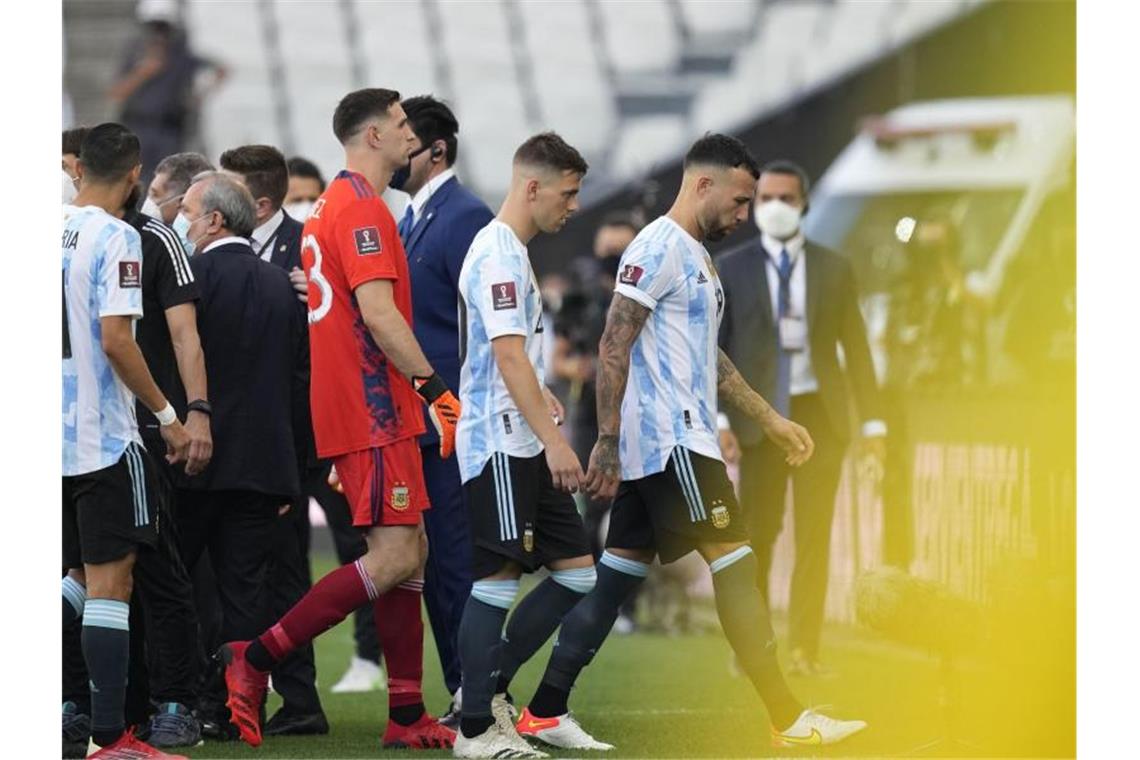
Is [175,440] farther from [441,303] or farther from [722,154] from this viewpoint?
[722,154]

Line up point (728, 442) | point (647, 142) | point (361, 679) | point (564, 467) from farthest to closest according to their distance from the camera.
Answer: point (647, 142), point (728, 442), point (361, 679), point (564, 467)

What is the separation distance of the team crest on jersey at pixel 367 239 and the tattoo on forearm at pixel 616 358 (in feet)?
2.22

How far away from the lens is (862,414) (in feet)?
26.7

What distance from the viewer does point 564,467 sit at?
556 cm

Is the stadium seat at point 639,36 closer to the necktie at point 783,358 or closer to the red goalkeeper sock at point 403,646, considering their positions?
the necktie at point 783,358

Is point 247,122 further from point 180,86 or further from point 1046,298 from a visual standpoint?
point 1046,298

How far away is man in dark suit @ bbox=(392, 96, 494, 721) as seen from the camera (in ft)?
21.6

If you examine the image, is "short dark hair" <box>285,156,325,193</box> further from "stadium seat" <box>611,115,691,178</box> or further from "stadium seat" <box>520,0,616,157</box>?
"stadium seat" <box>520,0,616,157</box>

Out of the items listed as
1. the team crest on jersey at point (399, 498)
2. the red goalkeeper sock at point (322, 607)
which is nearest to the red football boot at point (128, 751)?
the red goalkeeper sock at point (322, 607)

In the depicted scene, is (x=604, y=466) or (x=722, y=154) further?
(x=722, y=154)

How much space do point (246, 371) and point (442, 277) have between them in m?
0.70

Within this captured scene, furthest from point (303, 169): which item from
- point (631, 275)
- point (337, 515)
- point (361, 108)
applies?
point (631, 275)

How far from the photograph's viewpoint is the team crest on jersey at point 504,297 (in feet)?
18.6

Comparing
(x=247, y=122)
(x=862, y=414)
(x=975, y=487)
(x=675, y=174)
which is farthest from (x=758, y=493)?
(x=247, y=122)
